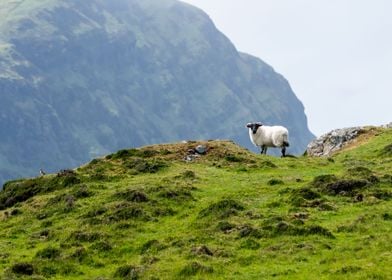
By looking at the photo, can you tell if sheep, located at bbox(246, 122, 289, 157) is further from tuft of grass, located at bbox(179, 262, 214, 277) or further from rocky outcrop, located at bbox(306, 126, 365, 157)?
tuft of grass, located at bbox(179, 262, 214, 277)

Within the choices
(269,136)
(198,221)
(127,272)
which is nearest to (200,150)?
(269,136)

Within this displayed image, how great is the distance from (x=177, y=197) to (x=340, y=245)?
10.9 metres

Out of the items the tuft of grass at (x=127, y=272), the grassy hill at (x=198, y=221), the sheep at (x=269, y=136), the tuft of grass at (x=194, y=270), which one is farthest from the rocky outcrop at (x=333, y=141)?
the tuft of grass at (x=127, y=272)

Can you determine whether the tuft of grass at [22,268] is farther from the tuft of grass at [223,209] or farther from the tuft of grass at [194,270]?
the tuft of grass at [223,209]

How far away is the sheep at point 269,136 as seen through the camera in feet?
163

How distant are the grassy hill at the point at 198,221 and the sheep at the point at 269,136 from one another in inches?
245

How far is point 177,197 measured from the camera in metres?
32.2

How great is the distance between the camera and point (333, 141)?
210ft

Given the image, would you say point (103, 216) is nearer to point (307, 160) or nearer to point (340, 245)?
point (340, 245)

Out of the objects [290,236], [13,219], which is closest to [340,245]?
[290,236]

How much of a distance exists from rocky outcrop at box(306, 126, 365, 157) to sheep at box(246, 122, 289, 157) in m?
12.0

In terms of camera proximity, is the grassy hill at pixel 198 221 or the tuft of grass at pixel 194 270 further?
the grassy hill at pixel 198 221

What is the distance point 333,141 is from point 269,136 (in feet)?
49.0

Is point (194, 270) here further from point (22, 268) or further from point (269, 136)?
point (269, 136)
